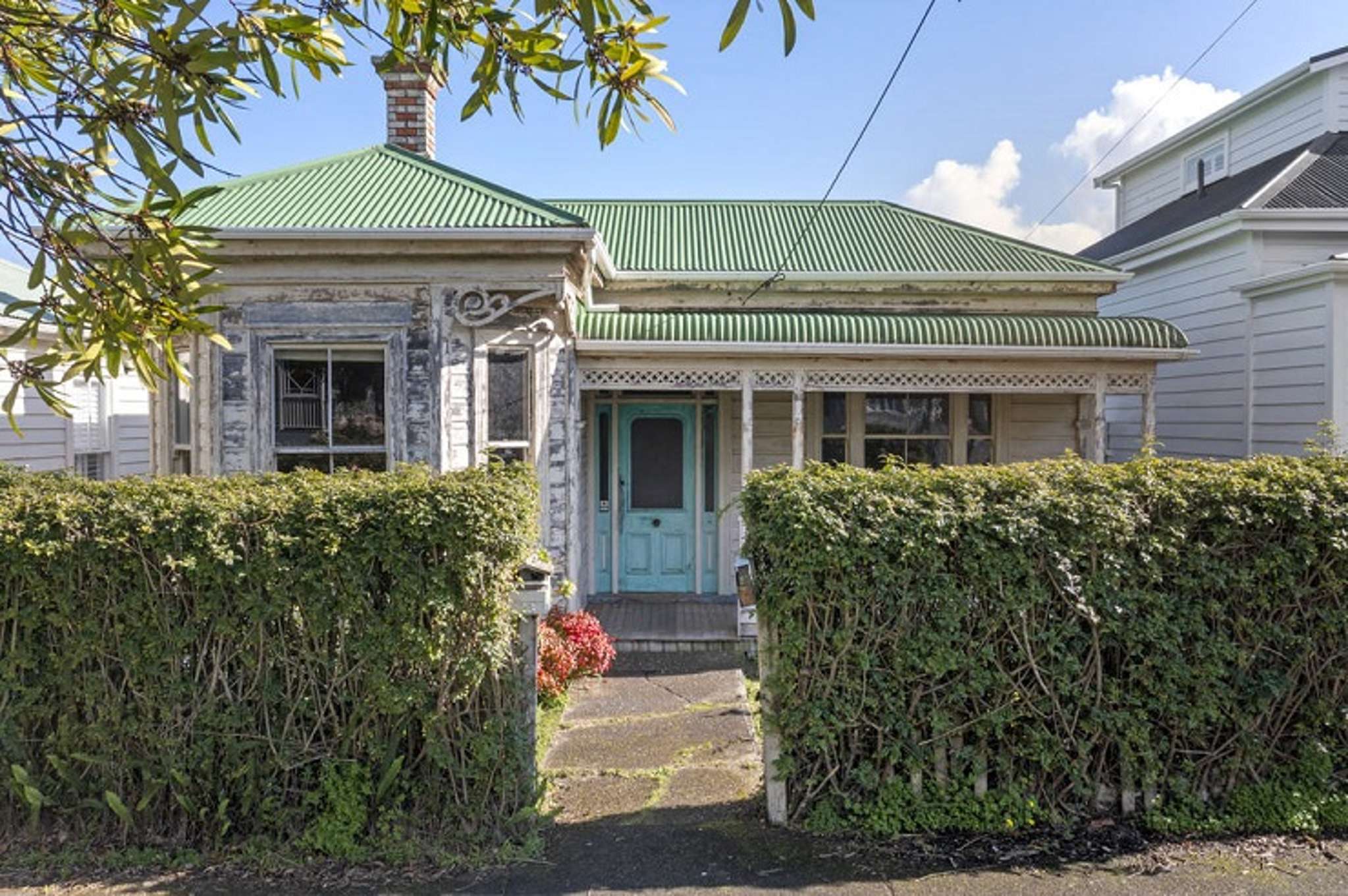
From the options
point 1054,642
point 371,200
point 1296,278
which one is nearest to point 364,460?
point 371,200

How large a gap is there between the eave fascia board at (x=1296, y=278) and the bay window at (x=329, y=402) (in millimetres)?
9526

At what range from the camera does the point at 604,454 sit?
33.8ft

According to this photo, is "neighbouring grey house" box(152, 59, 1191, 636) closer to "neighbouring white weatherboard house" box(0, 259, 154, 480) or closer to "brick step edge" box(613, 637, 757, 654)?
"brick step edge" box(613, 637, 757, 654)

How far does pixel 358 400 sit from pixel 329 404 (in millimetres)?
263

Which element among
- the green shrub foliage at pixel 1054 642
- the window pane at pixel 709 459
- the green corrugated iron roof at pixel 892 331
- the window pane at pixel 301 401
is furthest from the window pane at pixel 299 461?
the green shrub foliage at pixel 1054 642

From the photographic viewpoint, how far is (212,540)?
3.89 meters

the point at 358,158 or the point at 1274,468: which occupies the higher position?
the point at 358,158

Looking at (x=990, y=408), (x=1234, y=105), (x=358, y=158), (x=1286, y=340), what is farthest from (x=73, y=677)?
(x=1234, y=105)

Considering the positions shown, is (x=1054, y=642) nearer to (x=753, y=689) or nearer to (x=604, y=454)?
(x=753, y=689)

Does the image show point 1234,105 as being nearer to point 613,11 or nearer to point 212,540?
point 613,11

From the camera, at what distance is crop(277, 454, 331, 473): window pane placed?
786 cm

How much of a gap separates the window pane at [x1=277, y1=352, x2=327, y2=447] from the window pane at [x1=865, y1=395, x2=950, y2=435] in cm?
612

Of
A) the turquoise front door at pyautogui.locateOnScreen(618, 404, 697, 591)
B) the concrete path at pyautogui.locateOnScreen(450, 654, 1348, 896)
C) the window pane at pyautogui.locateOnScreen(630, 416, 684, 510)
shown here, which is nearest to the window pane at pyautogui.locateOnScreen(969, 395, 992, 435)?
the turquoise front door at pyautogui.locateOnScreen(618, 404, 697, 591)

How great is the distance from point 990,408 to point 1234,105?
7.82 meters
